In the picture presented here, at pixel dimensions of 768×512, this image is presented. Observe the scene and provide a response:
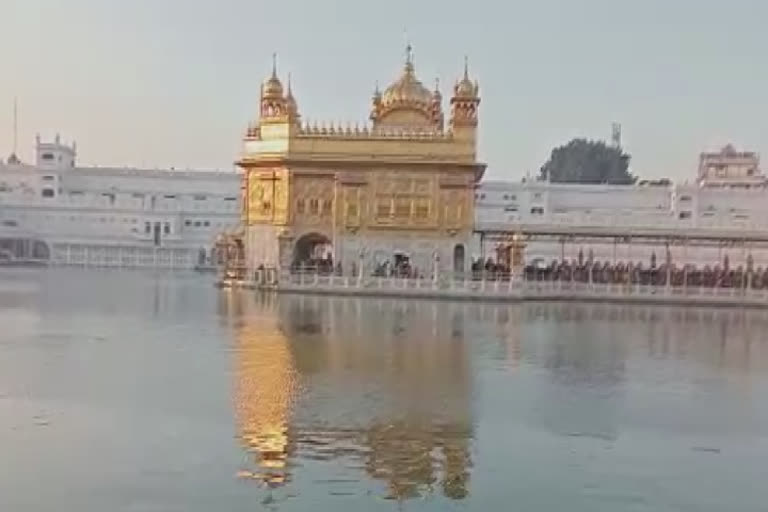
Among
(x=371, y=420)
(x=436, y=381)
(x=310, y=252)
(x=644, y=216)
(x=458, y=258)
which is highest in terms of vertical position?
(x=644, y=216)

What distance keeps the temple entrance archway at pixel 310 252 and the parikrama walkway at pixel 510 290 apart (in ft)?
5.70

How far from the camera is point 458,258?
43.1m

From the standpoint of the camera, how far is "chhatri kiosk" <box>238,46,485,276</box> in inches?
1677

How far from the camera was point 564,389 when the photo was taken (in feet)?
53.6

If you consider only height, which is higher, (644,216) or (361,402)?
(644,216)

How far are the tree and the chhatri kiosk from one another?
6563 centimetres

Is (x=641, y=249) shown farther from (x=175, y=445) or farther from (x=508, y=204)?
(x=175, y=445)

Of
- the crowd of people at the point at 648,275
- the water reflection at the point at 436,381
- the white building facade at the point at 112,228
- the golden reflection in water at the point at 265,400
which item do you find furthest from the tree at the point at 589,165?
the golden reflection in water at the point at 265,400

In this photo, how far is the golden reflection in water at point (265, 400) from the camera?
420 inches

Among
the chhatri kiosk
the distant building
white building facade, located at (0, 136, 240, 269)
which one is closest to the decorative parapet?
the chhatri kiosk

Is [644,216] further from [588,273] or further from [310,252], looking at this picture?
[310,252]

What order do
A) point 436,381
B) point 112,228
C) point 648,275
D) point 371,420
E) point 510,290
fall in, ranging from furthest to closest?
point 112,228 → point 648,275 → point 510,290 → point 436,381 → point 371,420

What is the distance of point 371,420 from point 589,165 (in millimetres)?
98622

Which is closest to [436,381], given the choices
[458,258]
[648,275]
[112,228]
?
[458,258]
